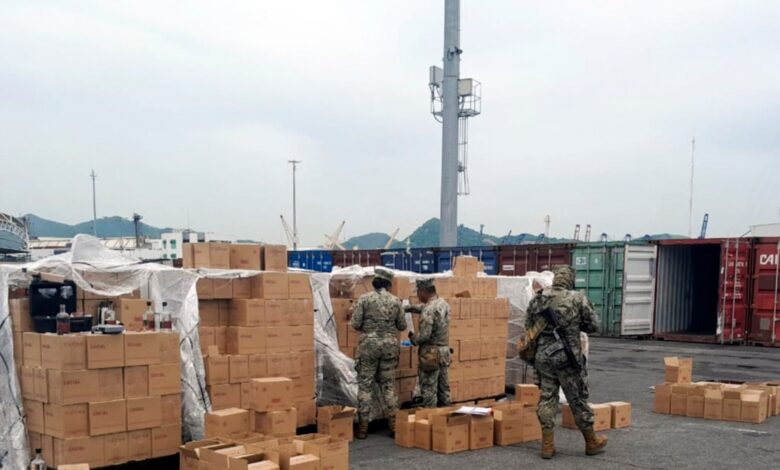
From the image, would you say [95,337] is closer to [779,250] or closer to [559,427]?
[559,427]

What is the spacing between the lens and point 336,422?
22.5 ft

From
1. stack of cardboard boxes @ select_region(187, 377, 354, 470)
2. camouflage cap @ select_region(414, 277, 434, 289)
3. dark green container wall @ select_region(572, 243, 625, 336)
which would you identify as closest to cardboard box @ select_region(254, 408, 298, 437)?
stack of cardboard boxes @ select_region(187, 377, 354, 470)

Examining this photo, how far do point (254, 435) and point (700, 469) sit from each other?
4.19 m

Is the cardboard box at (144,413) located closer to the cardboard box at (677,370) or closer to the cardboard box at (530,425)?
the cardboard box at (530,425)

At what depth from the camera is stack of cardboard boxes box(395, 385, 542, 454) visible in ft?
21.7

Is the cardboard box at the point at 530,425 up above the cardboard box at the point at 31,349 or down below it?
below

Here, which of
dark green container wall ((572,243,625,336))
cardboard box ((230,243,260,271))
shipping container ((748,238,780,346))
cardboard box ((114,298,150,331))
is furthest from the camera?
dark green container wall ((572,243,625,336))

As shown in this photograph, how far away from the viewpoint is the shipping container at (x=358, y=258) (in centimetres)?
2236

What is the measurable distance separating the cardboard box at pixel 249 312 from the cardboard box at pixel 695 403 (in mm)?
5629

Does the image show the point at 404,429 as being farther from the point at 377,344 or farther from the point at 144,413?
the point at 144,413

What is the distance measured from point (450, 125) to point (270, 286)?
18530 mm

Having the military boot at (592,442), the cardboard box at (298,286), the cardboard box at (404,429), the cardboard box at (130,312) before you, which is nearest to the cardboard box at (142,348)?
the cardboard box at (130,312)

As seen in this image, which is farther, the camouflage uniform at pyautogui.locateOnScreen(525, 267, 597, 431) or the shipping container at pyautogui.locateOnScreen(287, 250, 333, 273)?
the shipping container at pyautogui.locateOnScreen(287, 250, 333, 273)

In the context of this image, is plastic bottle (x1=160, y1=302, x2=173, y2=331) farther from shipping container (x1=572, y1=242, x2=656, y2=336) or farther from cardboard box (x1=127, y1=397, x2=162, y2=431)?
shipping container (x1=572, y1=242, x2=656, y2=336)
